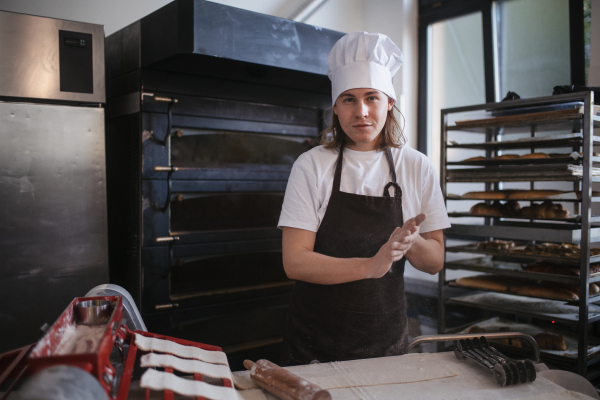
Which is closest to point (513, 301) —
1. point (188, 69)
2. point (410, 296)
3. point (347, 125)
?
point (410, 296)

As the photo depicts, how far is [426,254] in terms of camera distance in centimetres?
142

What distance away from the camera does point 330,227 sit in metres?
1.50

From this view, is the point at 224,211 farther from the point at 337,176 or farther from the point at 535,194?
the point at 535,194

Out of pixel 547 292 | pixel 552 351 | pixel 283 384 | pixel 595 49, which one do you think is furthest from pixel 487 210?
pixel 283 384

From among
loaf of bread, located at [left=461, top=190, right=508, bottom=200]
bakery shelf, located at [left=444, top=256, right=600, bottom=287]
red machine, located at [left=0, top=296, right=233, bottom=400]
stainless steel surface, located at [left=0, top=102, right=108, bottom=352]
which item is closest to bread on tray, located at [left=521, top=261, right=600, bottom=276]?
bakery shelf, located at [left=444, top=256, right=600, bottom=287]

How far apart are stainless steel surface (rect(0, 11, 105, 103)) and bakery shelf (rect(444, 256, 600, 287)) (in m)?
2.20

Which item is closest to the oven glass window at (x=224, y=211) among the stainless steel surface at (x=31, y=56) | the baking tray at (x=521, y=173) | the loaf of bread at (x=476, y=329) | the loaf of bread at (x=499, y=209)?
the stainless steel surface at (x=31, y=56)

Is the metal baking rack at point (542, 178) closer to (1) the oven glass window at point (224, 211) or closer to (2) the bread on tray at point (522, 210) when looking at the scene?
(2) the bread on tray at point (522, 210)

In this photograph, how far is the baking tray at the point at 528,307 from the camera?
2.26m

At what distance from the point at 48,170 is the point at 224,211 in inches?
33.5

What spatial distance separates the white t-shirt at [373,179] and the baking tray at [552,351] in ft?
4.15

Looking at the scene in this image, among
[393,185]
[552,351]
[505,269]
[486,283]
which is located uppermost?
[393,185]

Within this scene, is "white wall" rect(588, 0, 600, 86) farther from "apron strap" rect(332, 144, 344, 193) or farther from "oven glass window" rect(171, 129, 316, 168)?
"apron strap" rect(332, 144, 344, 193)

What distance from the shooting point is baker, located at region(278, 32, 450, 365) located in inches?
56.7
